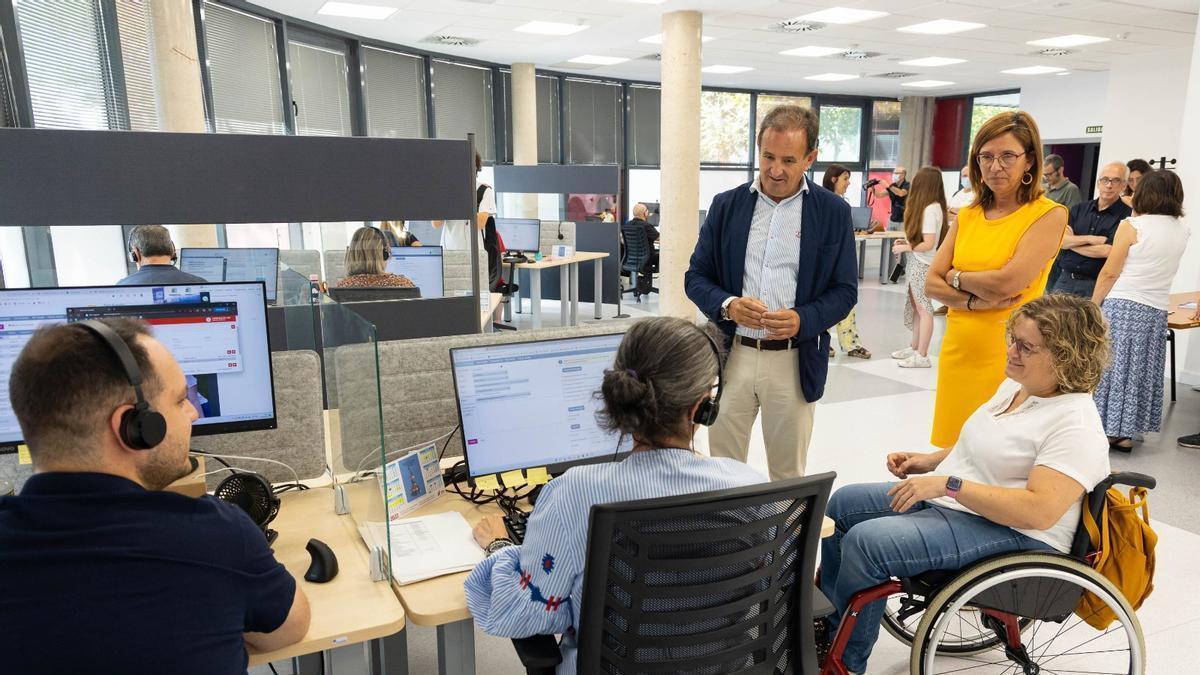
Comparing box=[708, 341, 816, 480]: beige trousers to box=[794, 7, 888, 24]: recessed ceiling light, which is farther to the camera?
box=[794, 7, 888, 24]: recessed ceiling light

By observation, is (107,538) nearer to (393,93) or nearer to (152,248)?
(152,248)

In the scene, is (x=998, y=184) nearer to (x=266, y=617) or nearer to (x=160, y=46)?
(x=266, y=617)

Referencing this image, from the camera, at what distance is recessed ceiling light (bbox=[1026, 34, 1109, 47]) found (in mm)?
8797

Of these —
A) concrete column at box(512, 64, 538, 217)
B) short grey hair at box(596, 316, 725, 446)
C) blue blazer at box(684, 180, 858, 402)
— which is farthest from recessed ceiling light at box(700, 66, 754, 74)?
short grey hair at box(596, 316, 725, 446)

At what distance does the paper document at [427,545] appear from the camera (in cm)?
150

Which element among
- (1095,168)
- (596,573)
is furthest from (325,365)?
(1095,168)

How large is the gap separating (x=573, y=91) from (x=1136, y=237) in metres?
9.47

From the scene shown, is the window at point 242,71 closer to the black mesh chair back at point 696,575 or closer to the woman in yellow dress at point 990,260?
the woman in yellow dress at point 990,260

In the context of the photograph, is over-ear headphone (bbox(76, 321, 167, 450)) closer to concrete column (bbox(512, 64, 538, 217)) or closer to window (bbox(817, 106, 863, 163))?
concrete column (bbox(512, 64, 538, 217))

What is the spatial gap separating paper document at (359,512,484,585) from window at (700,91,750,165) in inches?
515

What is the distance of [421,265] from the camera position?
4.96 meters

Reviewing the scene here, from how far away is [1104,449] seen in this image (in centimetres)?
173

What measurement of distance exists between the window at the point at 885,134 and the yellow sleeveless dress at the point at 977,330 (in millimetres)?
14219

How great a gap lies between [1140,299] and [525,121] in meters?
8.29
